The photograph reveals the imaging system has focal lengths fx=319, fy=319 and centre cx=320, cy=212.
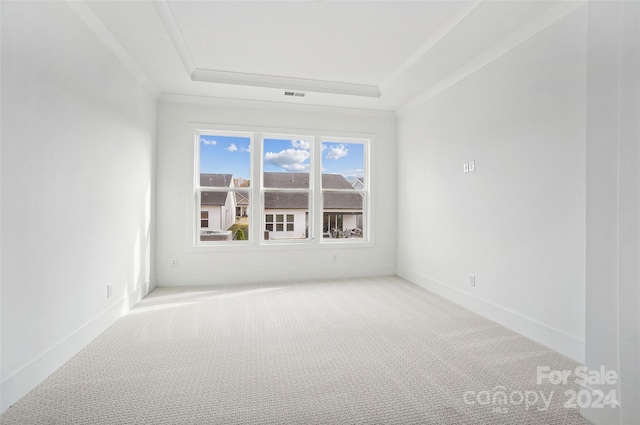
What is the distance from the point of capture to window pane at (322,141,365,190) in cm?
515

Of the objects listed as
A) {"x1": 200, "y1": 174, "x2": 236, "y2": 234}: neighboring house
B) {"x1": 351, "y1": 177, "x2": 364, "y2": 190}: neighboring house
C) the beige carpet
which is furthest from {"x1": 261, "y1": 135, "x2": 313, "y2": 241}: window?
the beige carpet

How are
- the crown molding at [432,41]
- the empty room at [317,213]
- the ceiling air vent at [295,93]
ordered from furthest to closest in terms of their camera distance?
the ceiling air vent at [295,93] → the crown molding at [432,41] → the empty room at [317,213]

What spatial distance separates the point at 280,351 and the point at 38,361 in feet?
5.01

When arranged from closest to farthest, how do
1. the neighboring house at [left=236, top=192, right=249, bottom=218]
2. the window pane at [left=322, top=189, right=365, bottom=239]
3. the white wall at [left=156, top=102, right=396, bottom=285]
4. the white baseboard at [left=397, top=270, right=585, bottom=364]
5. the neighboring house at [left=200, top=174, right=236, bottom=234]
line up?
1. the white baseboard at [left=397, top=270, right=585, bottom=364]
2. the white wall at [left=156, top=102, right=396, bottom=285]
3. the neighboring house at [left=200, top=174, right=236, bottom=234]
4. the neighboring house at [left=236, top=192, right=249, bottom=218]
5. the window pane at [left=322, top=189, right=365, bottom=239]

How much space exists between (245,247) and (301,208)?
1052 mm

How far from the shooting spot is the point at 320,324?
3027 mm

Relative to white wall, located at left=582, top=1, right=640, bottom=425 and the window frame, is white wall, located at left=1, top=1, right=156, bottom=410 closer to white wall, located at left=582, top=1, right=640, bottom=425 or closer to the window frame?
the window frame

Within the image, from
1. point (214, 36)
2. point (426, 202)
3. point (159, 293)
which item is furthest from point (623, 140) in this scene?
point (159, 293)

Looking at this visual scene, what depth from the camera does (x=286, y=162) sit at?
196 inches

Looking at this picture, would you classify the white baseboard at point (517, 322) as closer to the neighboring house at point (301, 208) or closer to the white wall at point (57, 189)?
the neighboring house at point (301, 208)

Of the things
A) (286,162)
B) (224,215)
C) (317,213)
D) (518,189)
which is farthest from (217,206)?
(518,189)

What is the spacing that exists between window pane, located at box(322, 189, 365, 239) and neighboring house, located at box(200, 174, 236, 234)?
1.45 meters

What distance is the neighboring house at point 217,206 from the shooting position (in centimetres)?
471

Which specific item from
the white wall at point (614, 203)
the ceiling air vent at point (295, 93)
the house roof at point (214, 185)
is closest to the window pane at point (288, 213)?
the house roof at point (214, 185)
